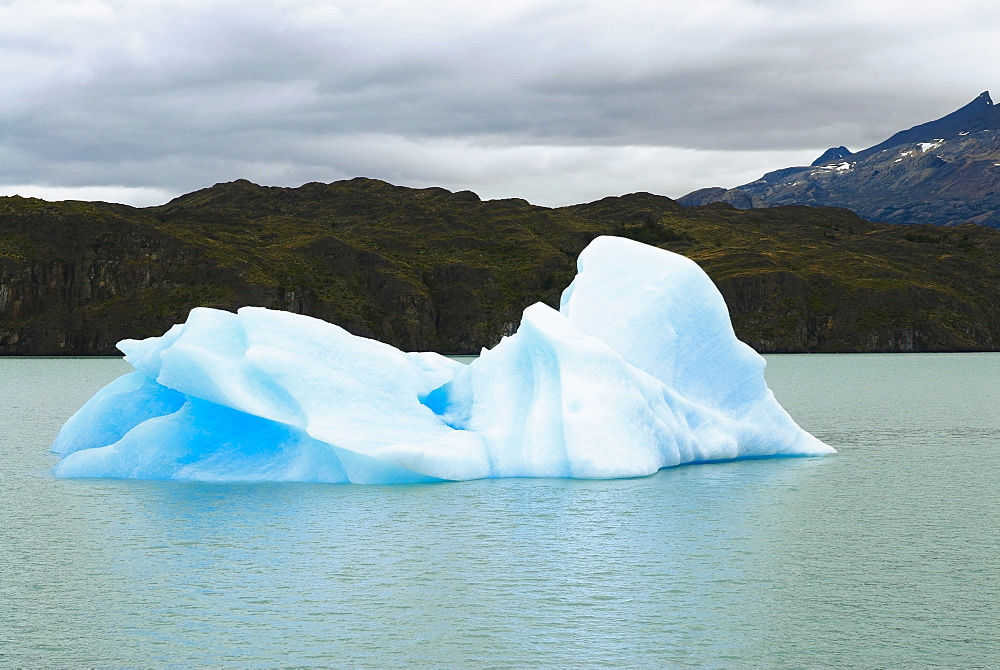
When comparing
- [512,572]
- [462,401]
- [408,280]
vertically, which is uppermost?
[408,280]

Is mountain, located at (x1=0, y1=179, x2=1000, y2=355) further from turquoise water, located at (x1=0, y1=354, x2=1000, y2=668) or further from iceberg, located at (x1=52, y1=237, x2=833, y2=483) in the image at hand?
turquoise water, located at (x1=0, y1=354, x2=1000, y2=668)

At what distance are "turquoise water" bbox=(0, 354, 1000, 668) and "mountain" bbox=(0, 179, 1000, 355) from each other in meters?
107

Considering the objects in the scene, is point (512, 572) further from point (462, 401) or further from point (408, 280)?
point (408, 280)

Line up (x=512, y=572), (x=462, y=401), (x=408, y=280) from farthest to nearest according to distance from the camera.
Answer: (x=408, y=280)
(x=462, y=401)
(x=512, y=572)

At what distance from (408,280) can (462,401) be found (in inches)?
4640

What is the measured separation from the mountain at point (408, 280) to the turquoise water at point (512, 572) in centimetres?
10739

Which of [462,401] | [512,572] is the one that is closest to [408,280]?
[462,401]

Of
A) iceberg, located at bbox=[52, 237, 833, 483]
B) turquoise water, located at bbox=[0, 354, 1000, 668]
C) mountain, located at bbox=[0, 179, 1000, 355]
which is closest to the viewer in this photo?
turquoise water, located at bbox=[0, 354, 1000, 668]

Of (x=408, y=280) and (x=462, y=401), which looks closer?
(x=462, y=401)

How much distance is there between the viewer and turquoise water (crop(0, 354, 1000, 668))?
991 centimetres

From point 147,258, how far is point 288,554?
4837 inches

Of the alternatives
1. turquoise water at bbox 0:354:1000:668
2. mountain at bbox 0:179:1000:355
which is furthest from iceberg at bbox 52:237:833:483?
mountain at bbox 0:179:1000:355

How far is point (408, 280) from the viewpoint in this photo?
139250 millimetres

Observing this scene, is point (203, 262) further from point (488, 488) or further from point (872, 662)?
point (872, 662)
